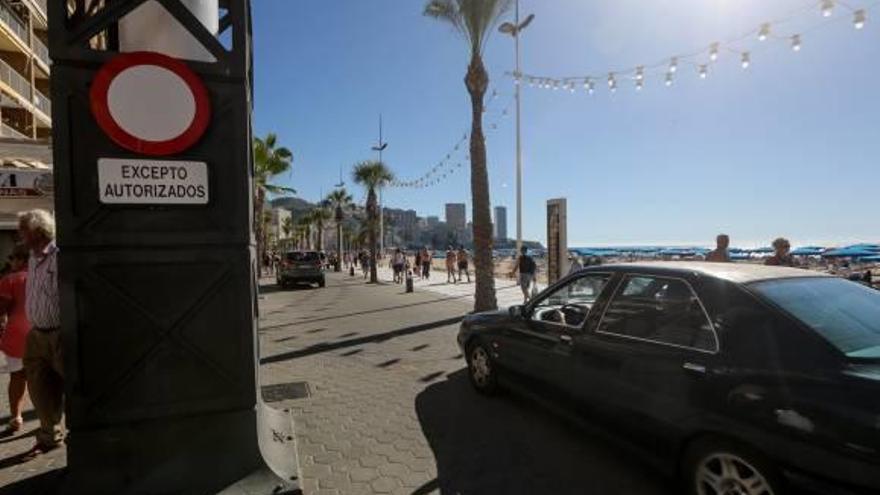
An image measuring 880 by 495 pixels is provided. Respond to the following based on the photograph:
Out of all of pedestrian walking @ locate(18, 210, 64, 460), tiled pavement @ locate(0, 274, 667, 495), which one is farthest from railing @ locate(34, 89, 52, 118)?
pedestrian walking @ locate(18, 210, 64, 460)

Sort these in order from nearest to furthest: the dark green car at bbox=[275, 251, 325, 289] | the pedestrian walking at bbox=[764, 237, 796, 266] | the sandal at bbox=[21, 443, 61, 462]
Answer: the sandal at bbox=[21, 443, 61, 462]
the pedestrian walking at bbox=[764, 237, 796, 266]
the dark green car at bbox=[275, 251, 325, 289]

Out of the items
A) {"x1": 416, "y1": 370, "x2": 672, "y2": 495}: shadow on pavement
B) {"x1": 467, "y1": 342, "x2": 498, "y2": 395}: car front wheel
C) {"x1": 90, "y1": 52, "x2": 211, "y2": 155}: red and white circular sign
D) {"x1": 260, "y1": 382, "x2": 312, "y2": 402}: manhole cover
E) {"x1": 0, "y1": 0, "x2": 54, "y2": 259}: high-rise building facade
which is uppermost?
{"x1": 0, "y1": 0, "x2": 54, "y2": 259}: high-rise building facade

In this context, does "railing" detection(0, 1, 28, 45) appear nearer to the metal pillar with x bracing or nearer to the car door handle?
the metal pillar with x bracing

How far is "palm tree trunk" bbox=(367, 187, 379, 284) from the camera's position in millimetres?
27214

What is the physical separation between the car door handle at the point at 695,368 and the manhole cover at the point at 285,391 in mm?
4188

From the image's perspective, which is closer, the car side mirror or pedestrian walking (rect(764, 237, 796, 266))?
the car side mirror

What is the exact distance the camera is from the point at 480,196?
13.7 metres

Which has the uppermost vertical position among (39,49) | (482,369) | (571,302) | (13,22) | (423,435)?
(39,49)

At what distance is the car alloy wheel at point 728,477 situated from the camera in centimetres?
272

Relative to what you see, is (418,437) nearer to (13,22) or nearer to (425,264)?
(425,264)

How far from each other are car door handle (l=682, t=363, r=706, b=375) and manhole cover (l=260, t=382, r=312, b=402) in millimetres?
4188

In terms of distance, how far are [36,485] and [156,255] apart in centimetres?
213

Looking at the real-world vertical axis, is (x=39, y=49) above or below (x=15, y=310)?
above

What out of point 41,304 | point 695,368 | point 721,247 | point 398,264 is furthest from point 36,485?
point 398,264
